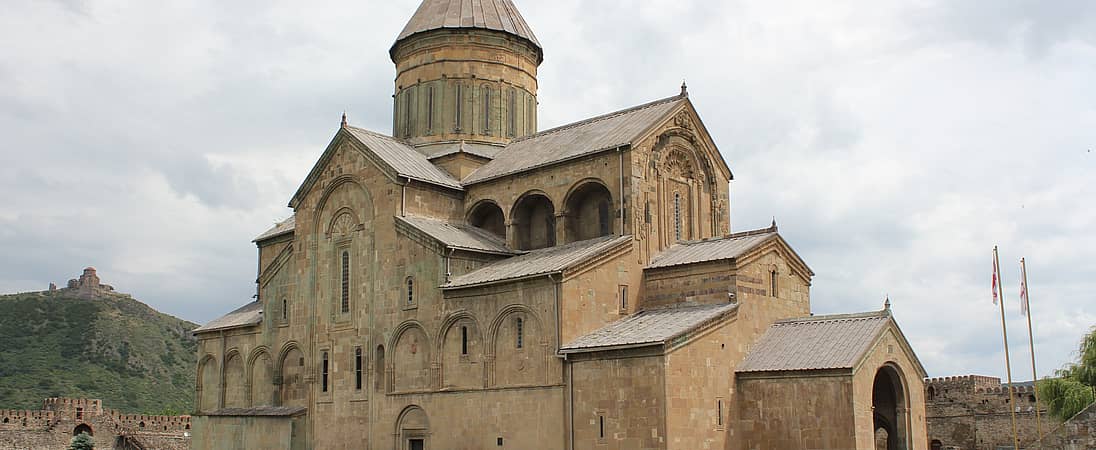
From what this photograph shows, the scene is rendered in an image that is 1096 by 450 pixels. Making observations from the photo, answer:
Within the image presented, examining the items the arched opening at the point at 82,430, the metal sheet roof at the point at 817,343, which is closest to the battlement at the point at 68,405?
the arched opening at the point at 82,430

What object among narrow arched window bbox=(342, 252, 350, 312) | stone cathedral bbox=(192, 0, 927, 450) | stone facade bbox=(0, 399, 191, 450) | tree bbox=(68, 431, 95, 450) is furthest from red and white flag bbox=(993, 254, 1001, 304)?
tree bbox=(68, 431, 95, 450)

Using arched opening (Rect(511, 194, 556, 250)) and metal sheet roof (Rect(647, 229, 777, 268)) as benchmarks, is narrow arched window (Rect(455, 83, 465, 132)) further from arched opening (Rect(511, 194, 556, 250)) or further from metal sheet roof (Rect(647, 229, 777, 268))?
metal sheet roof (Rect(647, 229, 777, 268))

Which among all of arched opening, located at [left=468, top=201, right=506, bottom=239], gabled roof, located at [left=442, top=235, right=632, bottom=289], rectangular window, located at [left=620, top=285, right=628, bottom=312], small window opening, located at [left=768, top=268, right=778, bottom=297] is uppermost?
arched opening, located at [left=468, top=201, right=506, bottom=239]

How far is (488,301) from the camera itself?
26.4 m

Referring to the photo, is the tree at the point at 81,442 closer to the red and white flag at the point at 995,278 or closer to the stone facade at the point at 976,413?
the stone facade at the point at 976,413

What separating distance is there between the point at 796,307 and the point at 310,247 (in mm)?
14909

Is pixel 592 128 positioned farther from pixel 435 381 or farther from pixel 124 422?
pixel 124 422

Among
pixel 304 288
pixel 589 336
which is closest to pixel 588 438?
pixel 589 336

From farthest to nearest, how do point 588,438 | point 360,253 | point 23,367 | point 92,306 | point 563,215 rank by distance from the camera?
point 92,306, point 23,367, point 360,253, point 563,215, point 588,438

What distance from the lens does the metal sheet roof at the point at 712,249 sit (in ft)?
85.5

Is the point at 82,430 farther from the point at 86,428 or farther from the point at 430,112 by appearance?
the point at 430,112

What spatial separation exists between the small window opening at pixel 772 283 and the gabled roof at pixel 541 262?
3.80m

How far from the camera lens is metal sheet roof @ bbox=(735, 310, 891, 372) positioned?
77.6 feet

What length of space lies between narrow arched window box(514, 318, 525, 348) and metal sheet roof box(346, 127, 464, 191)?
21.1ft
